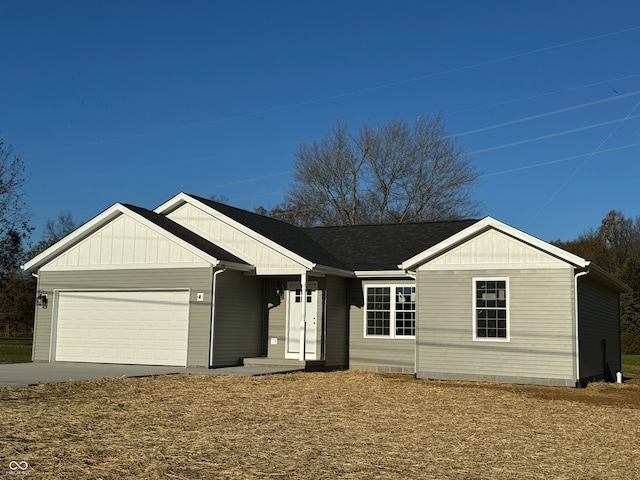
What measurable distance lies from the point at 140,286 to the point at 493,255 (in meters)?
9.45

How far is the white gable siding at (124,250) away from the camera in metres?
18.8

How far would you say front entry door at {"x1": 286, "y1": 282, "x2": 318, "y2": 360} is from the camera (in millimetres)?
19391

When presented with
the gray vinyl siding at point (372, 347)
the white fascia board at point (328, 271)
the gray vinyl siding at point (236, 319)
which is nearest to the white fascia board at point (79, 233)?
the gray vinyl siding at point (236, 319)

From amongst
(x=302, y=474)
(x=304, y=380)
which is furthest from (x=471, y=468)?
(x=304, y=380)

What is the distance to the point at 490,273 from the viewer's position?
1697cm

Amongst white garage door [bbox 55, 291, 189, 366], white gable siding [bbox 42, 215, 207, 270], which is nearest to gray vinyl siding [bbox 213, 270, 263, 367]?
white garage door [bbox 55, 291, 189, 366]

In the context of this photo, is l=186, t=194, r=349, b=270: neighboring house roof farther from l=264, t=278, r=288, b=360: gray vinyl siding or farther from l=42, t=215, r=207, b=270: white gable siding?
l=42, t=215, r=207, b=270: white gable siding

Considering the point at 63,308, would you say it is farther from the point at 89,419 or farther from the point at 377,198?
the point at 377,198

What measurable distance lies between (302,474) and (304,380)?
29.3ft

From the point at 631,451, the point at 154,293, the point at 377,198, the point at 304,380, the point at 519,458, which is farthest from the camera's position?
the point at 377,198

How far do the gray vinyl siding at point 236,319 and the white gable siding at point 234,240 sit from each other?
688mm

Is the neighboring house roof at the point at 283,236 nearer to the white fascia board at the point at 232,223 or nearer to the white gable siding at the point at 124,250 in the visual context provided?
the white fascia board at the point at 232,223

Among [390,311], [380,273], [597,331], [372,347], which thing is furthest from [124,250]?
[597,331]

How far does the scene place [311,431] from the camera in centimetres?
915
